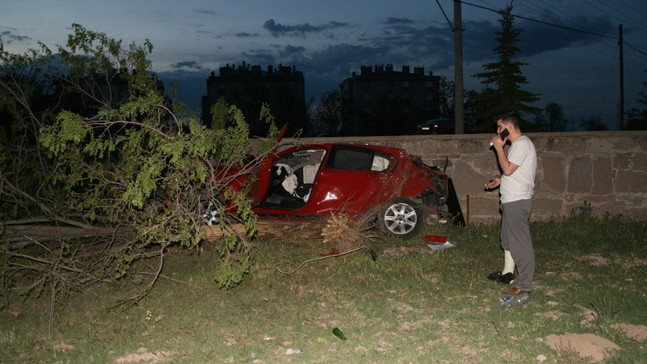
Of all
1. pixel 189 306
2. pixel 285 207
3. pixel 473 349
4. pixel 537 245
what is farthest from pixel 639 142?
pixel 189 306

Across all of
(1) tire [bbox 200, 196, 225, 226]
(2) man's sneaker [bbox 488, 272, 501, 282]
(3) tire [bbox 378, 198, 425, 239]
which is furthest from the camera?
(3) tire [bbox 378, 198, 425, 239]

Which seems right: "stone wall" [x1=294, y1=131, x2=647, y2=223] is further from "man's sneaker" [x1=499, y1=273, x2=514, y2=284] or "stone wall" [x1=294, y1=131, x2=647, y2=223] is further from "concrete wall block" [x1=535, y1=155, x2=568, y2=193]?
"man's sneaker" [x1=499, y1=273, x2=514, y2=284]

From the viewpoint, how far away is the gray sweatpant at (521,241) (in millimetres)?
5461

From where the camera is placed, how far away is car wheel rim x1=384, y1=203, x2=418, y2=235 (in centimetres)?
830

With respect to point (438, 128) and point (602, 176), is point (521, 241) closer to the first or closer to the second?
point (602, 176)

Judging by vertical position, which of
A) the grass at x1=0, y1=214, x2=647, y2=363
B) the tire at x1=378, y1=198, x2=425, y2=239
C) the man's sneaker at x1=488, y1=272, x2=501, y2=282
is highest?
the tire at x1=378, y1=198, x2=425, y2=239

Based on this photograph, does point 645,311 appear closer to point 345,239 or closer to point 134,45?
point 345,239

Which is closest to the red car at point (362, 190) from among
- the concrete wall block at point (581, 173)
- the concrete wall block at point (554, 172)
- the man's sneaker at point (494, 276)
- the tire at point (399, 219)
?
the tire at point (399, 219)

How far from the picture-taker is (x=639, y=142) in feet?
31.9

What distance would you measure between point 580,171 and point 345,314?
6376 mm

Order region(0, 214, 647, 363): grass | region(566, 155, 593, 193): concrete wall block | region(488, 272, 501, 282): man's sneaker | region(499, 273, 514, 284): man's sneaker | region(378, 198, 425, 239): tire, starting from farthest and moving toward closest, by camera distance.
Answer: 1. region(566, 155, 593, 193): concrete wall block
2. region(378, 198, 425, 239): tire
3. region(488, 272, 501, 282): man's sneaker
4. region(499, 273, 514, 284): man's sneaker
5. region(0, 214, 647, 363): grass

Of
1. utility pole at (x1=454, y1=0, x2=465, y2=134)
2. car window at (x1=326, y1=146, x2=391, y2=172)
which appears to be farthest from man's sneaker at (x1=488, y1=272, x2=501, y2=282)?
utility pole at (x1=454, y1=0, x2=465, y2=134)

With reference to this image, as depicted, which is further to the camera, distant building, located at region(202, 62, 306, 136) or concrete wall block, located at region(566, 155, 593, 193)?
distant building, located at region(202, 62, 306, 136)

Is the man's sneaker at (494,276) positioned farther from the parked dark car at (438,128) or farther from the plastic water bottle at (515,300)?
the parked dark car at (438,128)
